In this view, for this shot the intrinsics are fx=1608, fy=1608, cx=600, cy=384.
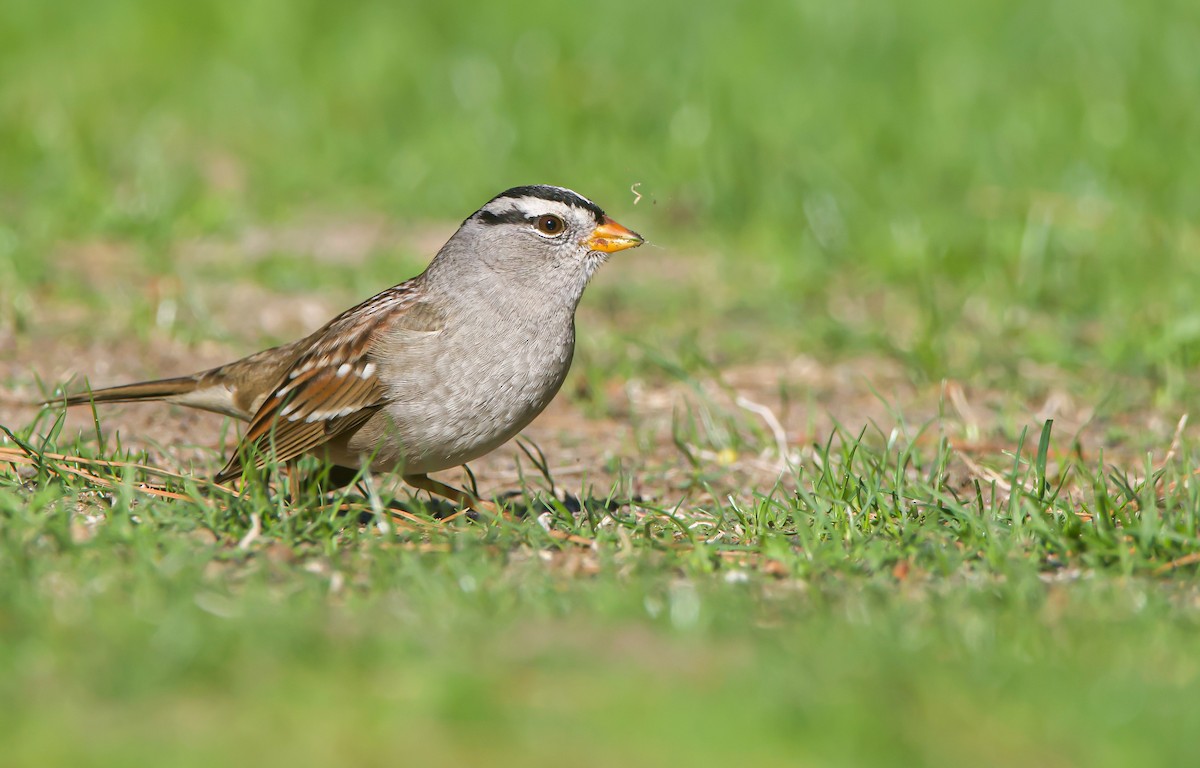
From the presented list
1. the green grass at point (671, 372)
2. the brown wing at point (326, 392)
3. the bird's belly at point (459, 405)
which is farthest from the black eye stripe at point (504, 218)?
the green grass at point (671, 372)

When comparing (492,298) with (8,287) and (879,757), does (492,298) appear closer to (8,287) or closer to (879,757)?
(879,757)

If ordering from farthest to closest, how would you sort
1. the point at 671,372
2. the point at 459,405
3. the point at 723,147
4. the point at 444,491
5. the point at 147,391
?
the point at 723,147
the point at 671,372
the point at 147,391
the point at 444,491
the point at 459,405

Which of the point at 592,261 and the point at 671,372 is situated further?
the point at 671,372

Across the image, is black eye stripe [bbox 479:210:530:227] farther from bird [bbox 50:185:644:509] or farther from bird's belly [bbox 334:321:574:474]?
bird's belly [bbox 334:321:574:474]

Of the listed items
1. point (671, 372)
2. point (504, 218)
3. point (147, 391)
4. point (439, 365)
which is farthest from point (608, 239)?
point (147, 391)

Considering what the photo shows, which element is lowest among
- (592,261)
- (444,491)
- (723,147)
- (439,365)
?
(444,491)

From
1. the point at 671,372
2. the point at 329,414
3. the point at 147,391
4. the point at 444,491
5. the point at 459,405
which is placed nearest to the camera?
the point at 459,405

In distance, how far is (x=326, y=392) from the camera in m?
5.30

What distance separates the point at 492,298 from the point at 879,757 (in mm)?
2640

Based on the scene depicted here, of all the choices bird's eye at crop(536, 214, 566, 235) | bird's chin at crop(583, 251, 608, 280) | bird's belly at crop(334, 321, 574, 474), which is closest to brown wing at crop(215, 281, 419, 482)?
bird's belly at crop(334, 321, 574, 474)

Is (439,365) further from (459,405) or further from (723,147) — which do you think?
(723,147)

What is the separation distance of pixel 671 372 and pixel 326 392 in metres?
1.63

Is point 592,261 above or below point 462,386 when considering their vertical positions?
above

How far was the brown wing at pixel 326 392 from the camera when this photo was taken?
Result: 5223mm
